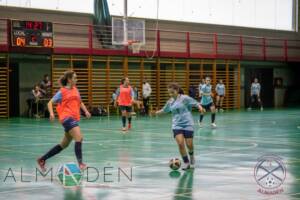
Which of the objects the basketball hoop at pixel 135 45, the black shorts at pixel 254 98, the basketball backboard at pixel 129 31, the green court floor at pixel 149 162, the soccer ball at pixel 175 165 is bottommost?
the green court floor at pixel 149 162

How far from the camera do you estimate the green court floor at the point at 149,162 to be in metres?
10.8

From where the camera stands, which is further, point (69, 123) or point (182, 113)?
point (182, 113)

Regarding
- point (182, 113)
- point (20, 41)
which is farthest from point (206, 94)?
point (182, 113)

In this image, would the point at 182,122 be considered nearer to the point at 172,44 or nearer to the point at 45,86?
the point at 45,86

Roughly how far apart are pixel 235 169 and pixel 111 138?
8.96 meters

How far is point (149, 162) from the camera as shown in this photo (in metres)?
15.1

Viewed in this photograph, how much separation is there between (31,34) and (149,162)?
19619 mm

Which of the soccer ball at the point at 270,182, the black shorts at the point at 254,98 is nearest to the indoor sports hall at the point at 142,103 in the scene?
the soccer ball at the point at 270,182

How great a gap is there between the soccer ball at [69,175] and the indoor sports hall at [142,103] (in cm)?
5

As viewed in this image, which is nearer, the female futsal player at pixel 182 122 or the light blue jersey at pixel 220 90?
the female futsal player at pixel 182 122

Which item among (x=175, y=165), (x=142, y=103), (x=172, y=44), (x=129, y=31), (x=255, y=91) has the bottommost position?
(x=175, y=165)

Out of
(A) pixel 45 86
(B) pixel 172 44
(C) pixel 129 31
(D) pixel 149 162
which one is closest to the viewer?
(D) pixel 149 162

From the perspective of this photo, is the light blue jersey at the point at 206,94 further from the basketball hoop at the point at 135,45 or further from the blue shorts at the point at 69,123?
the blue shorts at the point at 69,123

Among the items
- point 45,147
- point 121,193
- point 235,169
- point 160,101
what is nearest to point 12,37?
point 160,101
